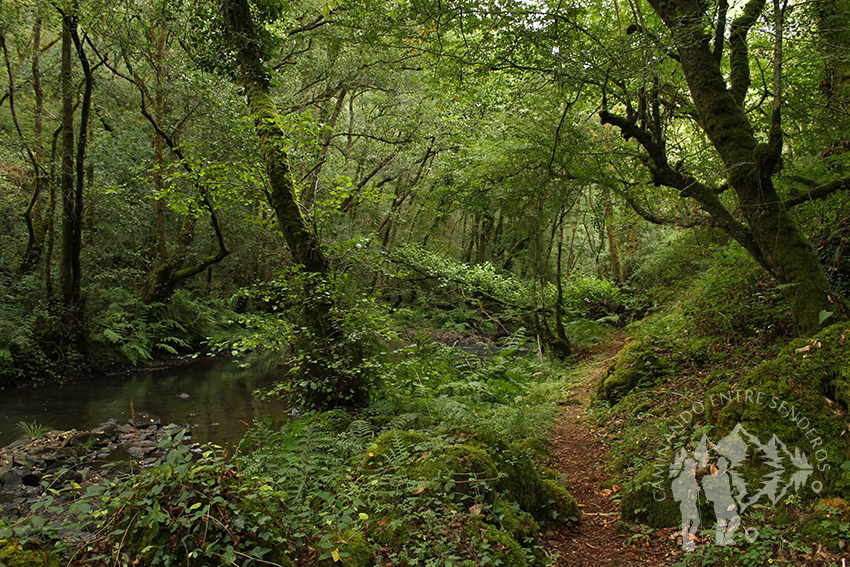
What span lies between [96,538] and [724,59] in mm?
10534

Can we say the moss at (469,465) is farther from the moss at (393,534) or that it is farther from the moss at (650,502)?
the moss at (650,502)

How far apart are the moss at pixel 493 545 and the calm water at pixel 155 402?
211 inches

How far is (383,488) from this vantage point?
349cm

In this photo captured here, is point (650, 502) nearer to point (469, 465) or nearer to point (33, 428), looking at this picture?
point (469, 465)

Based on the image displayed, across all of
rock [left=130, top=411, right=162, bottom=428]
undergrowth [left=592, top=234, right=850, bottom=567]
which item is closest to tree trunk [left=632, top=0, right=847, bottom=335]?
undergrowth [left=592, top=234, right=850, bottom=567]

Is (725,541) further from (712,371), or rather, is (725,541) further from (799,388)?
(712,371)

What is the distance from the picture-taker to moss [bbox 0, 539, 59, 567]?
80.7 inches

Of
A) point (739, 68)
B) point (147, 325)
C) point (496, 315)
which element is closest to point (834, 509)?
point (739, 68)

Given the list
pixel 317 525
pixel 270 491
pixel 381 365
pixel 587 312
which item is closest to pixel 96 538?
pixel 270 491

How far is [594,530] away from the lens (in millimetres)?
3553

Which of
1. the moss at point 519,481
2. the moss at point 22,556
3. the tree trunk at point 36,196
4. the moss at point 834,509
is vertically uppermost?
the tree trunk at point 36,196

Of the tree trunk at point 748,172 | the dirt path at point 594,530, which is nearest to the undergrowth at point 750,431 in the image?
the dirt path at point 594,530

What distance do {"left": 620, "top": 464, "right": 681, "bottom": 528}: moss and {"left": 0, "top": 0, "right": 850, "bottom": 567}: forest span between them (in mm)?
17

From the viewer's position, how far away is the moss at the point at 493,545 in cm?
279
